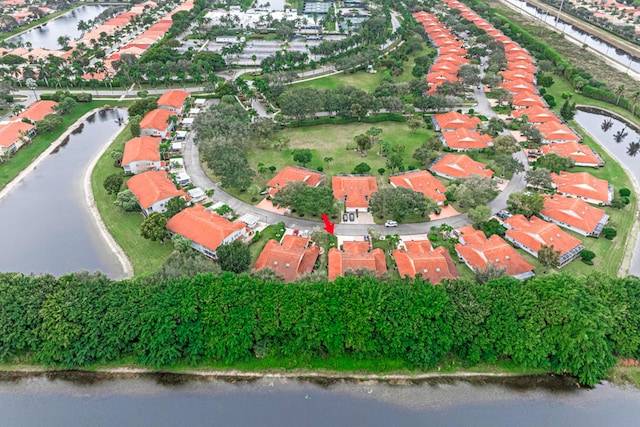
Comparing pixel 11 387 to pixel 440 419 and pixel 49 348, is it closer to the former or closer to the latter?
pixel 49 348

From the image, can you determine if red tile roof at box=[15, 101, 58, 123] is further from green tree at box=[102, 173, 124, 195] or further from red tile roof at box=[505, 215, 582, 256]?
red tile roof at box=[505, 215, 582, 256]

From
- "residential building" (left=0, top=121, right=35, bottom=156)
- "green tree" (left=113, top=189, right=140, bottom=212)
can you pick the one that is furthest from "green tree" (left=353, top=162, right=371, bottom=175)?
"residential building" (left=0, top=121, right=35, bottom=156)

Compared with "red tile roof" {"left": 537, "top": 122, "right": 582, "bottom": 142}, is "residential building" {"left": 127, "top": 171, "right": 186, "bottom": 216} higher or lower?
higher

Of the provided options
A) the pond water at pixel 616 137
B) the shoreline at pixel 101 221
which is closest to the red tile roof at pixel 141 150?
the shoreline at pixel 101 221

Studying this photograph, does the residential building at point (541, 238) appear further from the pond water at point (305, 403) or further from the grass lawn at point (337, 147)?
the grass lawn at point (337, 147)

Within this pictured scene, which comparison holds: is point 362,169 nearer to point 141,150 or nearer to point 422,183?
point 422,183

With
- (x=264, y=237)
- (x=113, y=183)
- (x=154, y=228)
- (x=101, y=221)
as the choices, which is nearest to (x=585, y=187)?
(x=264, y=237)
